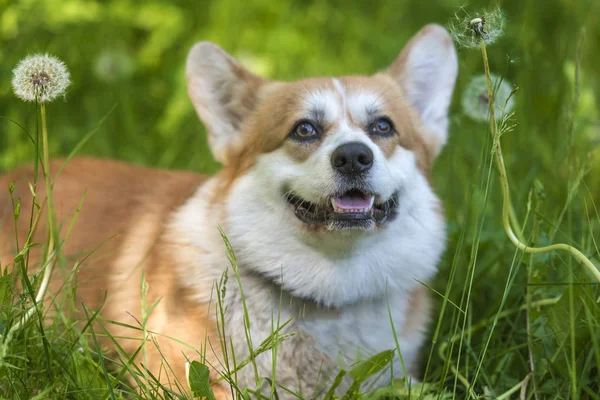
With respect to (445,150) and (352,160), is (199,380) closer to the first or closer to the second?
(352,160)

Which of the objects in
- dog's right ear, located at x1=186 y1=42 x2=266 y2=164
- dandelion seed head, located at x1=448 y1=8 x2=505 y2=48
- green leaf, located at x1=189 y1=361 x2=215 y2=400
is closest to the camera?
dandelion seed head, located at x1=448 y1=8 x2=505 y2=48

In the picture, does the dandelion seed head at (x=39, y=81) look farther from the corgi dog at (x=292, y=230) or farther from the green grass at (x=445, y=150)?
the corgi dog at (x=292, y=230)

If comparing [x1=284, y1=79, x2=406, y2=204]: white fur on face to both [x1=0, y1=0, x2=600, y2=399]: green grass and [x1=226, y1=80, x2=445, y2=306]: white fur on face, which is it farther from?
[x1=0, y1=0, x2=600, y2=399]: green grass

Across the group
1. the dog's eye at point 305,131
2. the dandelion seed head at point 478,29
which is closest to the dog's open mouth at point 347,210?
the dog's eye at point 305,131

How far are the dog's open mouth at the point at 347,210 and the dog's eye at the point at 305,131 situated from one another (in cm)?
25

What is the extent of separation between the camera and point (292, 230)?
8.79ft

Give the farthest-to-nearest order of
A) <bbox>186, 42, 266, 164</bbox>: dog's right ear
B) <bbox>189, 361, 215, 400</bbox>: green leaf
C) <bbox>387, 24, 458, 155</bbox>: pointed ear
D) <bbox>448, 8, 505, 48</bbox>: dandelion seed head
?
<bbox>387, 24, 458, 155</bbox>: pointed ear
<bbox>186, 42, 266, 164</bbox>: dog's right ear
<bbox>189, 361, 215, 400</bbox>: green leaf
<bbox>448, 8, 505, 48</bbox>: dandelion seed head

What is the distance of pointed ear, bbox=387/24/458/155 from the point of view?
310cm

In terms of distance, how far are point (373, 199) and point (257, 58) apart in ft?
9.85

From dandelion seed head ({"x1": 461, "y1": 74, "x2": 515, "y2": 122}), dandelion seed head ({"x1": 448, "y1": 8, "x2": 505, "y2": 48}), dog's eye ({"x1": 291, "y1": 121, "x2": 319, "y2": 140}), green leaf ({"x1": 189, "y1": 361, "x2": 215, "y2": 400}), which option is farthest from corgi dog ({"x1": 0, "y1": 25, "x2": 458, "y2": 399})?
dandelion seed head ({"x1": 448, "y1": 8, "x2": 505, "y2": 48})

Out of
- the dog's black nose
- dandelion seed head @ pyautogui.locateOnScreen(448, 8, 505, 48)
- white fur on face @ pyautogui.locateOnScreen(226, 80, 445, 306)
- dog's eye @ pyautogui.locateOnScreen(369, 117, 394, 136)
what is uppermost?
dandelion seed head @ pyautogui.locateOnScreen(448, 8, 505, 48)

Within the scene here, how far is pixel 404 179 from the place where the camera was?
273 centimetres

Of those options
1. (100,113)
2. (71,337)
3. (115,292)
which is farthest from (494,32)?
(100,113)

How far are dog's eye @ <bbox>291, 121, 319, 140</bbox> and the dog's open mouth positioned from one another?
250 millimetres
